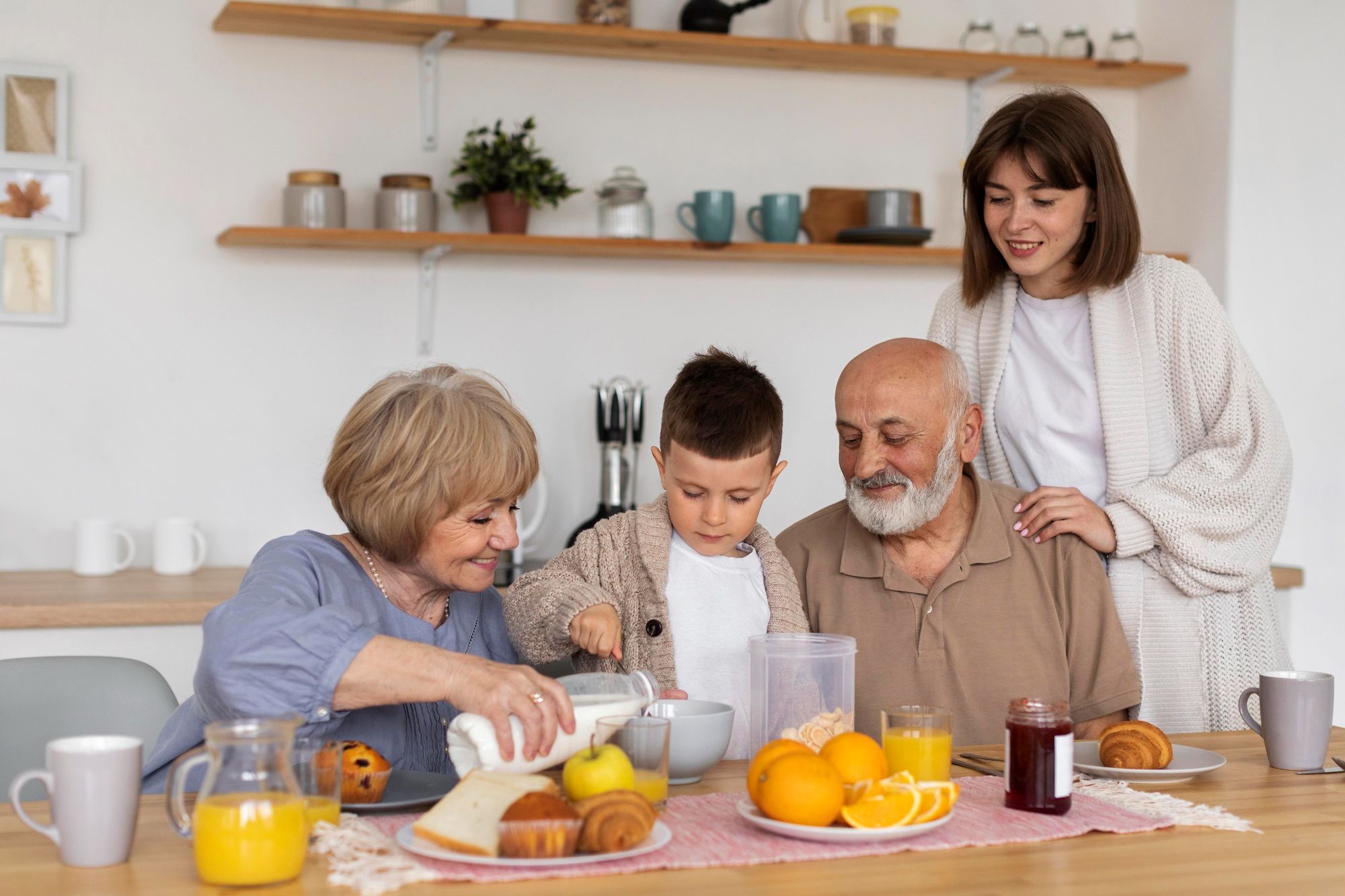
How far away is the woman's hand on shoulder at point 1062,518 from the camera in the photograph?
6.42 feet

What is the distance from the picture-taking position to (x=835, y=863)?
3.76 feet

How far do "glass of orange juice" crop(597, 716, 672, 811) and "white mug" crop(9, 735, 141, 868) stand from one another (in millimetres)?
395

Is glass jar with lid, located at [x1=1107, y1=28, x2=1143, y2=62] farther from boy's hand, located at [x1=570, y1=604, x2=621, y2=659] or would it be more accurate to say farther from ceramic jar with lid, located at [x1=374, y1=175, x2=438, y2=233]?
boy's hand, located at [x1=570, y1=604, x2=621, y2=659]

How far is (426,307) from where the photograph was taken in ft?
10.8

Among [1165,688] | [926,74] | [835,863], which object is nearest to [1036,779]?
[835,863]

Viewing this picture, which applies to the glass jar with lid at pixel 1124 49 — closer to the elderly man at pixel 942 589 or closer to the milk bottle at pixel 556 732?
the elderly man at pixel 942 589

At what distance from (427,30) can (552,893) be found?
96.6 inches

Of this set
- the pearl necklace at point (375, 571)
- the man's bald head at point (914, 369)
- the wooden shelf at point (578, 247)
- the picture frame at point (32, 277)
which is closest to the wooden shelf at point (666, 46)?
the wooden shelf at point (578, 247)

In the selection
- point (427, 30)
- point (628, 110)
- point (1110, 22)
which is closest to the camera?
point (427, 30)

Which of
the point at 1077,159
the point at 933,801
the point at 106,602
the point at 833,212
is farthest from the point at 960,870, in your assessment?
the point at 833,212

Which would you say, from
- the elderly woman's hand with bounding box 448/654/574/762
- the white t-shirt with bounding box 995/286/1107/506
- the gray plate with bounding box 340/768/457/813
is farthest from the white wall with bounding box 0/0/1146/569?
the elderly woman's hand with bounding box 448/654/574/762

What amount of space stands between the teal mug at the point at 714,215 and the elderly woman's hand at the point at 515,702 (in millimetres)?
2105

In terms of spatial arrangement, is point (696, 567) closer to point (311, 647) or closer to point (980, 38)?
point (311, 647)

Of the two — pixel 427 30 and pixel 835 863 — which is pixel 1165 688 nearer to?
pixel 835 863
